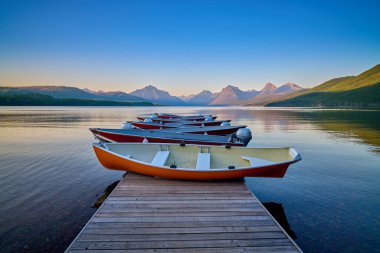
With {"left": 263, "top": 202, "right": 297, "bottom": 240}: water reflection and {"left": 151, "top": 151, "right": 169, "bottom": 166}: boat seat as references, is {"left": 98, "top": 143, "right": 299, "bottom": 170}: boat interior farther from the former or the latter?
{"left": 263, "top": 202, "right": 297, "bottom": 240}: water reflection

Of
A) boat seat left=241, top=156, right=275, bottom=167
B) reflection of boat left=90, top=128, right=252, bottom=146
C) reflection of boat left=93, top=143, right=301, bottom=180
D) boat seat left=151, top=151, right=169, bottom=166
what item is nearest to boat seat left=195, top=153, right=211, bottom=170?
reflection of boat left=93, top=143, right=301, bottom=180

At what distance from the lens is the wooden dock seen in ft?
16.4

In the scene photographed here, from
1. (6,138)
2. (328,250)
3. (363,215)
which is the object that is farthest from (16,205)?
(6,138)

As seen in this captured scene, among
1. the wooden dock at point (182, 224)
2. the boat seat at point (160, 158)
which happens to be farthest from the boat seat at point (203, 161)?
the boat seat at point (160, 158)

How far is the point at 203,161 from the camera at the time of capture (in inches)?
397

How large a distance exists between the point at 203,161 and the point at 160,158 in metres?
1.89

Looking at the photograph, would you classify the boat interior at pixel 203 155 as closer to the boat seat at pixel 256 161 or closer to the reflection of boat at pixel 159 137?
the boat seat at pixel 256 161

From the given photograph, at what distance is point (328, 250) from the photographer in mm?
6594

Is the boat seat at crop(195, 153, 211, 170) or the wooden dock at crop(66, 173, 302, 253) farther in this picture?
the boat seat at crop(195, 153, 211, 170)

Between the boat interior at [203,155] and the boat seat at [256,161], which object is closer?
the boat seat at [256,161]

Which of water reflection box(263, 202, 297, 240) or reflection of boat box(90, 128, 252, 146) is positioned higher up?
reflection of boat box(90, 128, 252, 146)

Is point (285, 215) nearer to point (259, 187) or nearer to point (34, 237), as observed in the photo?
point (259, 187)

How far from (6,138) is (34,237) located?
2236 cm

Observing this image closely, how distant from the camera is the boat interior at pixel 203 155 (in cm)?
1017
